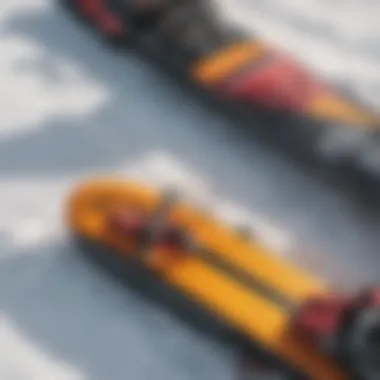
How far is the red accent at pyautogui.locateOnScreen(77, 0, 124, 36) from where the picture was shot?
115 cm

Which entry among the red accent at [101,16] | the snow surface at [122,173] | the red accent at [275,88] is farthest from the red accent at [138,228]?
the red accent at [101,16]

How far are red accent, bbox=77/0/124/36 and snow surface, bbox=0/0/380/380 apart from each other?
0.03 meters

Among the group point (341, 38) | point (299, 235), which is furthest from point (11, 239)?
point (341, 38)

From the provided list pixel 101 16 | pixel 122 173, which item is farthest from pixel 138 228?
pixel 101 16

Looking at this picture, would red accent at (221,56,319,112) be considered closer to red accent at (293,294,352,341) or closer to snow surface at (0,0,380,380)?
snow surface at (0,0,380,380)

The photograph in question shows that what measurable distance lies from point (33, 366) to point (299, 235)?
0.27 m

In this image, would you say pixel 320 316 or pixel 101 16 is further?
pixel 101 16

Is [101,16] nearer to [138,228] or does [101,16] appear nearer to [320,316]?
[138,228]

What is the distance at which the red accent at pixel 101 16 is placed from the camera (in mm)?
1147

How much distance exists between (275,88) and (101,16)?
0.23m

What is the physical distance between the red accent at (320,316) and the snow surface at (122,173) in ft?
0.23

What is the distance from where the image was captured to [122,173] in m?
1.03

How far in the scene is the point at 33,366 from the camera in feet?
2.74

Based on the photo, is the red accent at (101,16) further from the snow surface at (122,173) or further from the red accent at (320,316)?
the red accent at (320,316)
